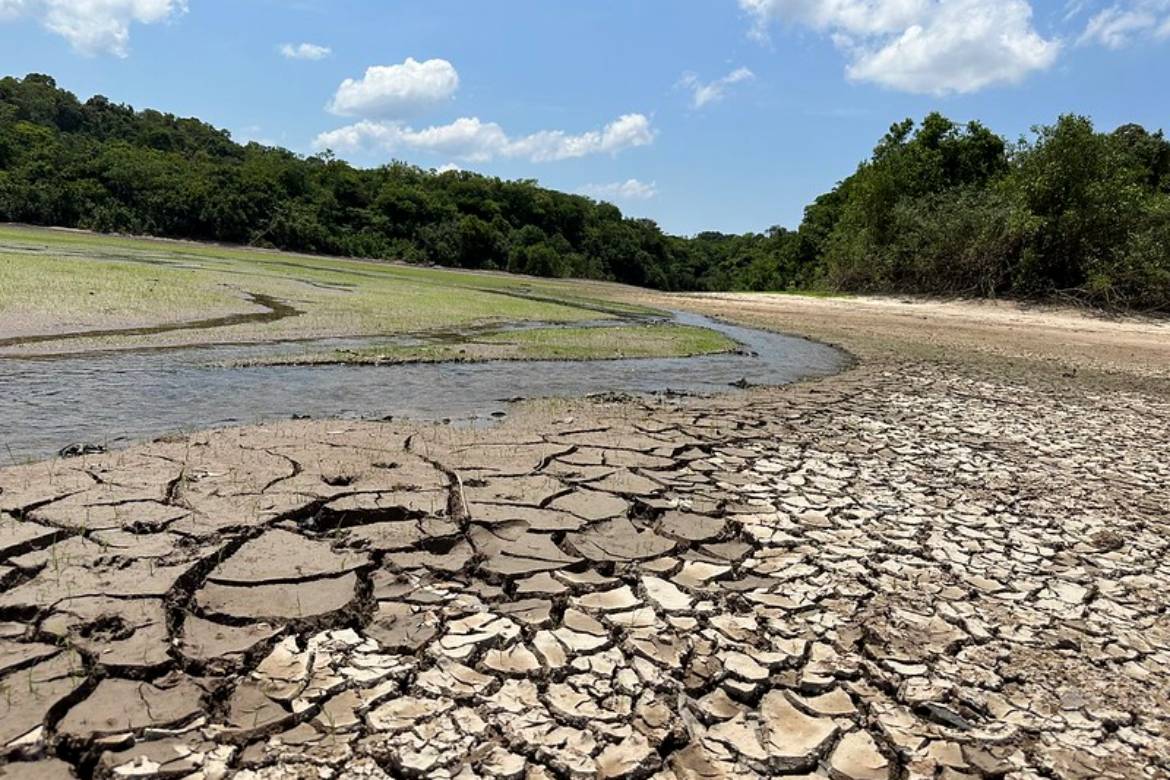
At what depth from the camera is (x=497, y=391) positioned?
829cm

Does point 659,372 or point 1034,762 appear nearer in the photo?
point 1034,762

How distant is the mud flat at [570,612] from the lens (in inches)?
86.7

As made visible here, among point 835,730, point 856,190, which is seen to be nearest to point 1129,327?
point 856,190

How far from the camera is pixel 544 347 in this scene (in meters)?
12.3

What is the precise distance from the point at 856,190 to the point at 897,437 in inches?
1247

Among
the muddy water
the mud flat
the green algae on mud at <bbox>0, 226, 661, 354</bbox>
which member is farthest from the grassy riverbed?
the mud flat

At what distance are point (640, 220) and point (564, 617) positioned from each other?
90870 mm

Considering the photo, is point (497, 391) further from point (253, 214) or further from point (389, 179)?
point (389, 179)

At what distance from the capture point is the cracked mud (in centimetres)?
220

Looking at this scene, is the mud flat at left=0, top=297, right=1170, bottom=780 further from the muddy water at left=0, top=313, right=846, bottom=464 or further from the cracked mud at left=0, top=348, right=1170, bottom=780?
the muddy water at left=0, top=313, right=846, bottom=464

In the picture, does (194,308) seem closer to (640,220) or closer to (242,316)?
(242,316)

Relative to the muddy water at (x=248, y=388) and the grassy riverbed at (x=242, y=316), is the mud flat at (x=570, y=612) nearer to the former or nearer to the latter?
the muddy water at (x=248, y=388)

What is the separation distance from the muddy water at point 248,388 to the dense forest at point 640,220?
60.0ft

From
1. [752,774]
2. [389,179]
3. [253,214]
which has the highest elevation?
[389,179]
